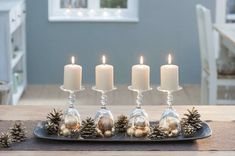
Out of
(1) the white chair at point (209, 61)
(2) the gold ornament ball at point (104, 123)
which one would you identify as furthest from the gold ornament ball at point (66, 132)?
(1) the white chair at point (209, 61)

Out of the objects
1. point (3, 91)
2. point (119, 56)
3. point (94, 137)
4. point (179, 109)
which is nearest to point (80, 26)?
point (119, 56)

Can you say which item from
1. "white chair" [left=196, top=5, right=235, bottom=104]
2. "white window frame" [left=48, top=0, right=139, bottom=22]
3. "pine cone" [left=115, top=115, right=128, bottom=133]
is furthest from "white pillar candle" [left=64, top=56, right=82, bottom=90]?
"white window frame" [left=48, top=0, right=139, bottom=22]

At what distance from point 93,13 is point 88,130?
4.32m

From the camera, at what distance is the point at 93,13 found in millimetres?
6160

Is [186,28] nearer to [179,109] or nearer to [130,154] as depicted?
[179,109]

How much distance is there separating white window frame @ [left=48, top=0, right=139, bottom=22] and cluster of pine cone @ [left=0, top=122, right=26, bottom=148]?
4.13 m

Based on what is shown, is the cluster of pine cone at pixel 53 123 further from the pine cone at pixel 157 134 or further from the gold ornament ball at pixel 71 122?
the pine cone at pixel 157 134

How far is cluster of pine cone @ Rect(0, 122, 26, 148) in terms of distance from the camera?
1873 mm

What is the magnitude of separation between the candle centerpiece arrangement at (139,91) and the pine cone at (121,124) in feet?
0.14

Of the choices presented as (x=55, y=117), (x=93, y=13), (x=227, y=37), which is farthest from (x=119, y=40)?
(x=55, y=117)

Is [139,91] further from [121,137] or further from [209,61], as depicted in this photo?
[209,61]

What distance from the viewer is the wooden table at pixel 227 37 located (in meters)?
4.60

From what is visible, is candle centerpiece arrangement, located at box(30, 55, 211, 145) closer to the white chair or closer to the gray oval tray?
the gray oval tray

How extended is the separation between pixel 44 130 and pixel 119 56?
4.15 metres
